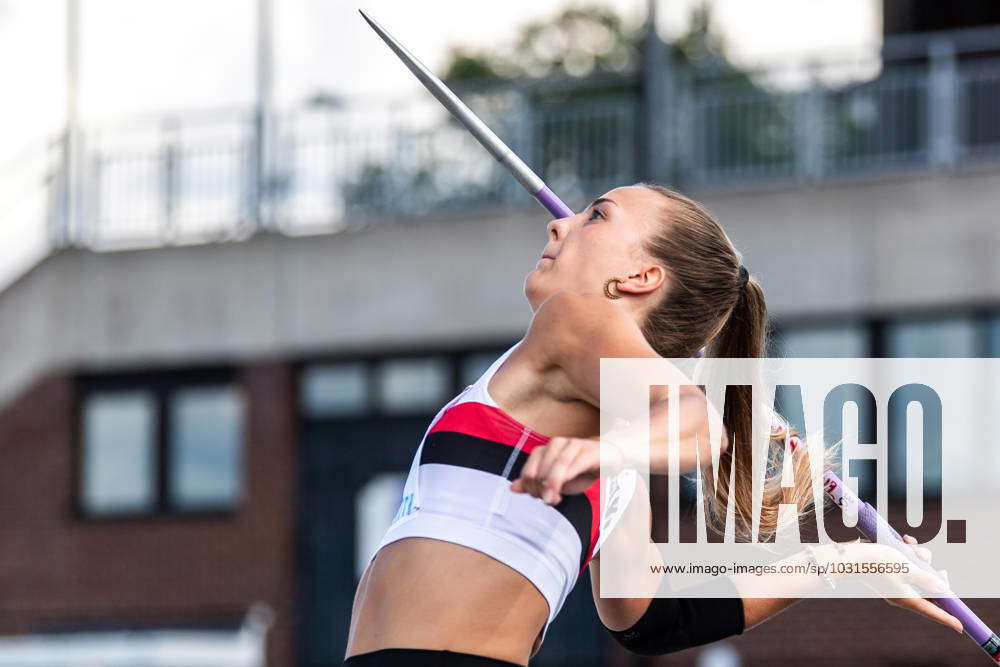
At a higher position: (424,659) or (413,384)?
(424,659)

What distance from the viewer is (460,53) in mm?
25406

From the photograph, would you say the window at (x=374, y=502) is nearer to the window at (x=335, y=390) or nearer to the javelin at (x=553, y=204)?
the window at (x=335, y=390)

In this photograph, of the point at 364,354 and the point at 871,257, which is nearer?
the point at 871,257

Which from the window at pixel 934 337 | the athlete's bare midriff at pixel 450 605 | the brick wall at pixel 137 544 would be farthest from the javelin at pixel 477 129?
the brick wall at pixel 137 544

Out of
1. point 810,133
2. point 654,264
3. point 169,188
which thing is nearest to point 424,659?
point 654,264

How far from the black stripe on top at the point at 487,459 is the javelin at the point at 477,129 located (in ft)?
2.77

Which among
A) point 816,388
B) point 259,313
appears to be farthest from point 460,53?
point 816,388

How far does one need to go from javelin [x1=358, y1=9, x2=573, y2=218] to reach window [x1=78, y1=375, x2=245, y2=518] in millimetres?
15124

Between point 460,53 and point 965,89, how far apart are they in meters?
10.7

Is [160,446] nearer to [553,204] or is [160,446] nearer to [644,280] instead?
[553,204]

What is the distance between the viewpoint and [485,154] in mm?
16656

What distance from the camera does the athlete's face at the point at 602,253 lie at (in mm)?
3221

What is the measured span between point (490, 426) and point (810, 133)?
1335cm

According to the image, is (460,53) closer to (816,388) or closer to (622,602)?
(816,388)
